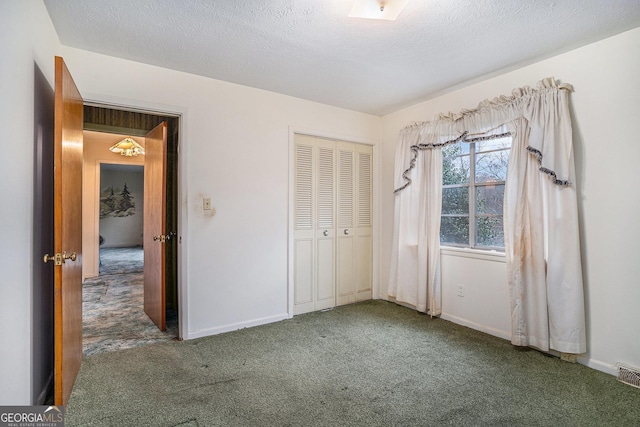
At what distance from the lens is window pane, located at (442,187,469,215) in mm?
3302

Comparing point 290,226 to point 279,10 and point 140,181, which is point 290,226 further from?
point 140,181

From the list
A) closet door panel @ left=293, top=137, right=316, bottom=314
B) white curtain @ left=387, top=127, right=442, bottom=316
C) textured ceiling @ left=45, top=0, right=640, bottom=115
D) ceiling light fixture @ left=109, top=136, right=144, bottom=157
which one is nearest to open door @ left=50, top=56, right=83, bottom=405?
textured ceiling @ left=45, top=0, right=640, bottom=115

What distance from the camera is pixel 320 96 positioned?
3490 millimetres

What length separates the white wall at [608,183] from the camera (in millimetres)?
2188

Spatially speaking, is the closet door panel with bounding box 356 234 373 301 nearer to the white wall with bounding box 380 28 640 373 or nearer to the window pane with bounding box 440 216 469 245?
the window pane with bounding box 440 216 469 245

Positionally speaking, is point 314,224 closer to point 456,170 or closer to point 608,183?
point 456,170

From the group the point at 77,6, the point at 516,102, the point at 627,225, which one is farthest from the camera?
the point at 516,102

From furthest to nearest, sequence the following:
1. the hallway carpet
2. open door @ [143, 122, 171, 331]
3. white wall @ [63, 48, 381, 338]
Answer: open door @ [143, 122, 171, 331], the hallway carpet, white wall @ [63, 48, 381, 338]

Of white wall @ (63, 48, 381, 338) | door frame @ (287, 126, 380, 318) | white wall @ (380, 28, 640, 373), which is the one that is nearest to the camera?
white wall @ (380, 28, 640, 373)

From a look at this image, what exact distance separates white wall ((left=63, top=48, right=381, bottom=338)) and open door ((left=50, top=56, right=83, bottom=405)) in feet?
2.03

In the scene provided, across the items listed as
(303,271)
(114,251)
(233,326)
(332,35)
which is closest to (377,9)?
(332,35)

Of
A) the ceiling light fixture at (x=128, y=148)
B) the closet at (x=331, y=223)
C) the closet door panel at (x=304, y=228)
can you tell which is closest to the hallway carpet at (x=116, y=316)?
the closet door panel at (x=304, y=228)

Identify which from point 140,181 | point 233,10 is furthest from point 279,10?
point 140,181

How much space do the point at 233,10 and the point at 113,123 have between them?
2415mm
